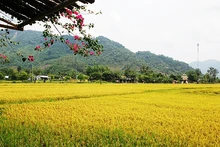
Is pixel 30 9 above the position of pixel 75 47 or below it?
above

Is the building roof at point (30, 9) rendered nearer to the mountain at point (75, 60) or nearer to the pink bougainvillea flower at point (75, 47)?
the pink bougainvillea flower at point (75, 47)

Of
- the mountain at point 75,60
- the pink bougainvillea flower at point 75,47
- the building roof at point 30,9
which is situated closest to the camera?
the building roof at point 30,9

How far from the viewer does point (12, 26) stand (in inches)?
147

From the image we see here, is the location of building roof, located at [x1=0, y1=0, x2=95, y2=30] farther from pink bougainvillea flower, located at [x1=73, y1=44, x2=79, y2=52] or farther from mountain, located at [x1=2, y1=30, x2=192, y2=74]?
mountain, located at [x1=2, y1=30, x2=192, y2=74]

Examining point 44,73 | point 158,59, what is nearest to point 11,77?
point 44,73

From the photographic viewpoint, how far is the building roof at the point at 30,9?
8.15 feet

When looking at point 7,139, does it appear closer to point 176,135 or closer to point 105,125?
point 105,125

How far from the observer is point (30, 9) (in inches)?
117

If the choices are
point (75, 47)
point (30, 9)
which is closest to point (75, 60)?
point (75, 47)

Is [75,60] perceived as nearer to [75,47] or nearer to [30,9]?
[75,47]

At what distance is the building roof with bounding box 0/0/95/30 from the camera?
2483 millimetres

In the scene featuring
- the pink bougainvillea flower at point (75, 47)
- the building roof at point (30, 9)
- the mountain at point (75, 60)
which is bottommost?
the pink bougainvillea flower at point (75, 47)

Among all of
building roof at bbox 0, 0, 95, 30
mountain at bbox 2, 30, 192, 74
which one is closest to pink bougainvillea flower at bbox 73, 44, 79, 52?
building roof at bbox 0, 0, 95, 30

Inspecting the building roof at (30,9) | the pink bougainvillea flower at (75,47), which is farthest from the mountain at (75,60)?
the building roof at (30,9)
